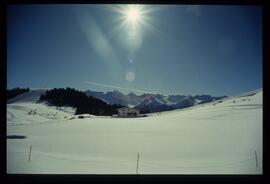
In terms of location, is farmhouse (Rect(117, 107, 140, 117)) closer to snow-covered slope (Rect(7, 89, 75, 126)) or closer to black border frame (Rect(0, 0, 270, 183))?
snow-covered slope (Rect(7, 89, 75, 126))

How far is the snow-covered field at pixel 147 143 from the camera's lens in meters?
3.95

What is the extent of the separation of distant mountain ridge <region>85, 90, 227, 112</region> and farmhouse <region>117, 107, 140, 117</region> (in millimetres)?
46

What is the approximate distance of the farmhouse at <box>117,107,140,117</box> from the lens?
4.00 m

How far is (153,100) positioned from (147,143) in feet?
1.59

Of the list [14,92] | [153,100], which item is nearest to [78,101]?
[14,92]

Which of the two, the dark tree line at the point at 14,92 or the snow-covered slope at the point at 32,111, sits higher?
the dark tree line at the point at 14,92

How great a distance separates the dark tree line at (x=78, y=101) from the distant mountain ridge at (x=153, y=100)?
0.20 feet

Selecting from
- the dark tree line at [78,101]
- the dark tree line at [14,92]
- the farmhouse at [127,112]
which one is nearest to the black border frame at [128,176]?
the dark tree line at [14,92]

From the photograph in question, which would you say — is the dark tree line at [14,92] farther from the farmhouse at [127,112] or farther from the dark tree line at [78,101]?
the farmhouse at [127,112]

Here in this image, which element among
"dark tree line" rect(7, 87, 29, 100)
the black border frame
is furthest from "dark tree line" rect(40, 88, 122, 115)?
the black border frame

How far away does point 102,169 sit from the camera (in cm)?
397
